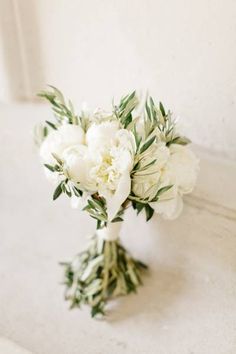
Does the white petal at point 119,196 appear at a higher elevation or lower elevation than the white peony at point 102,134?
lower

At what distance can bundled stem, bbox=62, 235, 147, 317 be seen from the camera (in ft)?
3.93

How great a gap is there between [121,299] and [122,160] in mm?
470

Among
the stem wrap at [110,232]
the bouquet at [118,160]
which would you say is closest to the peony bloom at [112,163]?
the bouquet at [118,160]

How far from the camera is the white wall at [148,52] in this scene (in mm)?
1042

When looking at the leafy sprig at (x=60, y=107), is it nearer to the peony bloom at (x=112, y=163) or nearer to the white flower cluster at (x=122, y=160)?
the white flower cluster at (x=122, y=160)

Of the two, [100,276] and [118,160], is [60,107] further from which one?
[100,276]

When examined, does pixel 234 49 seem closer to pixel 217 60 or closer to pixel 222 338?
pixel 217 60

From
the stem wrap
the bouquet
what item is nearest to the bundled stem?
the stem wrap

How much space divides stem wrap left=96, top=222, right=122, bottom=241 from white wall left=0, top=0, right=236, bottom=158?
29 centimetres

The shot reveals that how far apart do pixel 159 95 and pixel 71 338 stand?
0.60 meters

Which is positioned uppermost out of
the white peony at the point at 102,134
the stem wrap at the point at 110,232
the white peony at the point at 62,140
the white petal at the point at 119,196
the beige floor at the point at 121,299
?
the white peony at the point at 102,134

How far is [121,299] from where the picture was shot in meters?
1.22

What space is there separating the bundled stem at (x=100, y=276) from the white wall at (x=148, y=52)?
0.34 meters

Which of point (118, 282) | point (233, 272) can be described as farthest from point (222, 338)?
point (118, 282)
